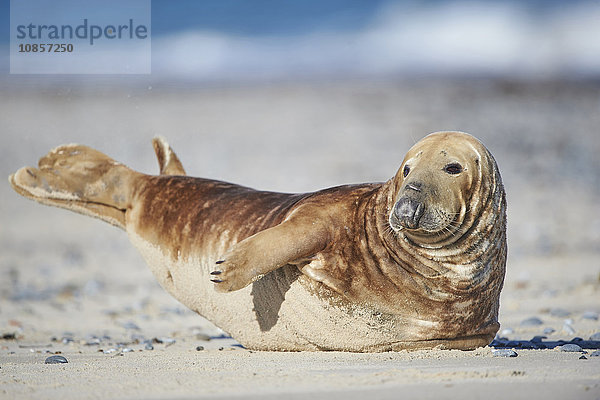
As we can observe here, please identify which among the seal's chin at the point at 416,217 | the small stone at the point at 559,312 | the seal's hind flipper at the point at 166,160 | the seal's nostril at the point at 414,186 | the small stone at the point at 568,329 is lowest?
the small stone at the point at 568,329

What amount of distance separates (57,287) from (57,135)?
11.2 meters

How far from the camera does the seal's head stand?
371 centimetres

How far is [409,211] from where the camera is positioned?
3668 millimetres

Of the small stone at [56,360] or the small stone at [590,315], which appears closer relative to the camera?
the small stone at [56,360]

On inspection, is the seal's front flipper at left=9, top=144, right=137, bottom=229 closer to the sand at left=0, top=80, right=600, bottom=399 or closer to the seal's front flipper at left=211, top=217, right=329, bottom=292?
the sand at left=0, top=80, right=600, bottom=399

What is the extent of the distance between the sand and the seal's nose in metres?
0.64

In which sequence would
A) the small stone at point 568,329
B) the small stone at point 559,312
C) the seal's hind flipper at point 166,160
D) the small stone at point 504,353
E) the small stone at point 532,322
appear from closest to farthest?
1. the small stone at point 504,353
2. the small stone at point 568,329
3. the small stone at point 532,322
4. the small stone at point 559,312
5. the seal's hind flipper at point 166,160

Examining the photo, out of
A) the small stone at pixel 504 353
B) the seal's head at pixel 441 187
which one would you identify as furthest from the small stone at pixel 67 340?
the small stone at pixel 504 353

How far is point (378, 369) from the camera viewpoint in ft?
11.3

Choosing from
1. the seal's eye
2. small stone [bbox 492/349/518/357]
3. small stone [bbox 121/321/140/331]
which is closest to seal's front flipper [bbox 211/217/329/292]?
the seal's eye

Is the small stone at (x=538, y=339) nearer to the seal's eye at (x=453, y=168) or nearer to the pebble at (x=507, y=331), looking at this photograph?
the pebble at (x=507, y=331)

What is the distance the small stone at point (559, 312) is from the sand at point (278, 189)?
0.01 meters

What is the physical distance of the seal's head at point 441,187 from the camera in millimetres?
3713

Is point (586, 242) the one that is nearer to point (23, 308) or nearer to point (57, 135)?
point (23, 308)
